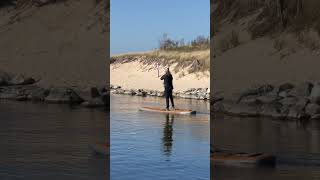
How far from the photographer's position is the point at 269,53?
112 feet

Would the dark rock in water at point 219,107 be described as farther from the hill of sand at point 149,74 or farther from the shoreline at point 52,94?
the hill of sand at point 149,74

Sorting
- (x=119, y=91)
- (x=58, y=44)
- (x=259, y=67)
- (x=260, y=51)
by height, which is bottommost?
(x=119, y=91)

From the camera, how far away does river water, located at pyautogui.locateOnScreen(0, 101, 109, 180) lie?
1030 cm

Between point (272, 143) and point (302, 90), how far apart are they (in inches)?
413

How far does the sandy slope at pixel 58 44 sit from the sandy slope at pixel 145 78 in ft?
10.2

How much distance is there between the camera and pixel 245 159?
11234 mm

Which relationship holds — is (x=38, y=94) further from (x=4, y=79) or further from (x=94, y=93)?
(x=4, y=79)

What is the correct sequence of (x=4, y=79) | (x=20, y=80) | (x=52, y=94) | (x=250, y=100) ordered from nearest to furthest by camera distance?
(x=250, y=100), (x=52, y=94), (x=4, y=79), (x=20, y=80)

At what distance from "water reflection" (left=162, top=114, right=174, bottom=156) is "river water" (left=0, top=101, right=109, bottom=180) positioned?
1512mm

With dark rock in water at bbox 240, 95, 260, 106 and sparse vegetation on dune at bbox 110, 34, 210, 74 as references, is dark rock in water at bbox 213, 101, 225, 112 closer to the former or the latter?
dark rock in water at bbox 240, 95, 260, 106

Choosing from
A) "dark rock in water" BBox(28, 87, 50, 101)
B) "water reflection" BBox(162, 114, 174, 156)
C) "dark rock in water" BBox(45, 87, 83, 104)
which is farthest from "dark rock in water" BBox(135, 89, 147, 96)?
"water reflection" BBox(162, 114, 174, 156)

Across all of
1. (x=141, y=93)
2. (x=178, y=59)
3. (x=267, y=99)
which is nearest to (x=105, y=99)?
(x=267, y=99)

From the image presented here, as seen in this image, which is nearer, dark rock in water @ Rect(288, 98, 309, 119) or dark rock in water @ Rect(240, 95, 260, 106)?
dark rock in water @ Rect(288, 98, 309, 119)

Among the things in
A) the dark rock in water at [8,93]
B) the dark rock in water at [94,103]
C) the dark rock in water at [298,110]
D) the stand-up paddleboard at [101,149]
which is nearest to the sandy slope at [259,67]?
the dark rock in water at [298,110]
